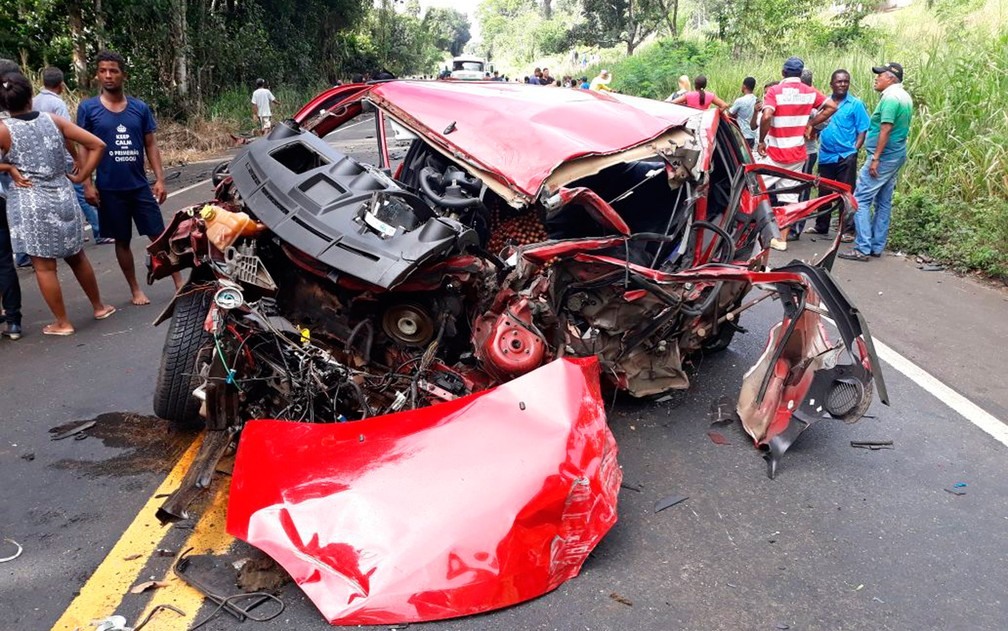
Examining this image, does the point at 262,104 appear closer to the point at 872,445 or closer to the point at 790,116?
the point at 790,116

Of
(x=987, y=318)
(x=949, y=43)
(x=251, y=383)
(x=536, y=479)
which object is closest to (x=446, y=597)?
(x=536, y=479)

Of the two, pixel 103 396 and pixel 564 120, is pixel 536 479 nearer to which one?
pixel 564 120

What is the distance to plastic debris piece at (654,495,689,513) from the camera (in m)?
3.15

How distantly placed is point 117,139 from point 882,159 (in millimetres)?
7128

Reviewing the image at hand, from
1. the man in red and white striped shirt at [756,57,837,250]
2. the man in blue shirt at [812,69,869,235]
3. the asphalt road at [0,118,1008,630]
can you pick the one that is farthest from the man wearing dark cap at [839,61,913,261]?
the asphalt road at [0,118,1008,630]

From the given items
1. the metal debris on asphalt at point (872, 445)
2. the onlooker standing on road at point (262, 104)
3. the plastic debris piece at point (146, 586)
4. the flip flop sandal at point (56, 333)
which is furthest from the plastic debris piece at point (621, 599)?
the onlooker standing on road at point (262, 104)

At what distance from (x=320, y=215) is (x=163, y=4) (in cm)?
1453

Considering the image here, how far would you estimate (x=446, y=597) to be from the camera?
2.38 m

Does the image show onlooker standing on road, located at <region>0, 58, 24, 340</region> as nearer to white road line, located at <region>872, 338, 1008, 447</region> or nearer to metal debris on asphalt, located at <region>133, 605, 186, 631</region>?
metal debris on asphalt, located at <region>133, 605, 186, 631</region>

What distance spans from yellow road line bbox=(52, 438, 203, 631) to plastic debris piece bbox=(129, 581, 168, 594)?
0.9 inches

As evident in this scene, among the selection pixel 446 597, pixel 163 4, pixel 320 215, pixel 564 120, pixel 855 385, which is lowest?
pixel 446 597

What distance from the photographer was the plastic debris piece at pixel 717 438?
148 inches

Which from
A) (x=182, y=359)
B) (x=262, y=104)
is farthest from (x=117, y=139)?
(x=262, y=104)

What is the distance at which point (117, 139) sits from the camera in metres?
5.37
